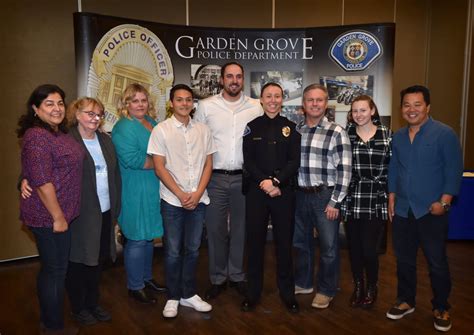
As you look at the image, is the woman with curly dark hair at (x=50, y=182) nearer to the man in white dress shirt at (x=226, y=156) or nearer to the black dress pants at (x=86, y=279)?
the black dress pants at (x=86, y=279)

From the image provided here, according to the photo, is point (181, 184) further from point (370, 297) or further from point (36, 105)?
point (370, 297)

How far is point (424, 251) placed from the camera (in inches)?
111

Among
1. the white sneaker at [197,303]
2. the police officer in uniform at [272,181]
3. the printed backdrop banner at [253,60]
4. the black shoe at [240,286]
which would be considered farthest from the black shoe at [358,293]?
the printed backdrop banner at [253,60]

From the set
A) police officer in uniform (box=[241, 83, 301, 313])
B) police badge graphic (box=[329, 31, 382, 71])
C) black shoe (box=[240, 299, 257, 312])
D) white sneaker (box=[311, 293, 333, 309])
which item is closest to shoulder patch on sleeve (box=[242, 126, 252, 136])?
police officer in uniform (box=[241, 83, 301, 313])

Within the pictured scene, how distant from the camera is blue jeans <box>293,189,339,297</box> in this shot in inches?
121

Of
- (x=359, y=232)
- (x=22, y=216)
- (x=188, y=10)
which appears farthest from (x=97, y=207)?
(x=188, y=10)

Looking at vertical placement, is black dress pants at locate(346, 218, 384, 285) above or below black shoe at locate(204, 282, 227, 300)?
above

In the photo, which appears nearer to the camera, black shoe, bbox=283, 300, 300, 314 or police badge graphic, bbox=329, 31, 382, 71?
black shoe, bbox=283, 300, 300, 314

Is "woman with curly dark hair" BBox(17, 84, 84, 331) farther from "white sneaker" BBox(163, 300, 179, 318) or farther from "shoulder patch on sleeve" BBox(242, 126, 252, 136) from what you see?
"shoulder patch on sleeve" BBox(242, 126, 252, 136)

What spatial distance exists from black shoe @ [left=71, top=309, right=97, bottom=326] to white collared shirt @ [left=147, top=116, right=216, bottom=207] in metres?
0.99

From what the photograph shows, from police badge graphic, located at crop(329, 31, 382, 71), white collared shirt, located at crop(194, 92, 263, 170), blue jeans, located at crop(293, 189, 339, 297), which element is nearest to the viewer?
blue jeans, located at crop(293, 189, 339, 297)

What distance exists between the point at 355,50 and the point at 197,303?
312 cm

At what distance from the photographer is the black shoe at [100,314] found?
3.04m

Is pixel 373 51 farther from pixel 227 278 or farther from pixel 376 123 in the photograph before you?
pixel 227 278
